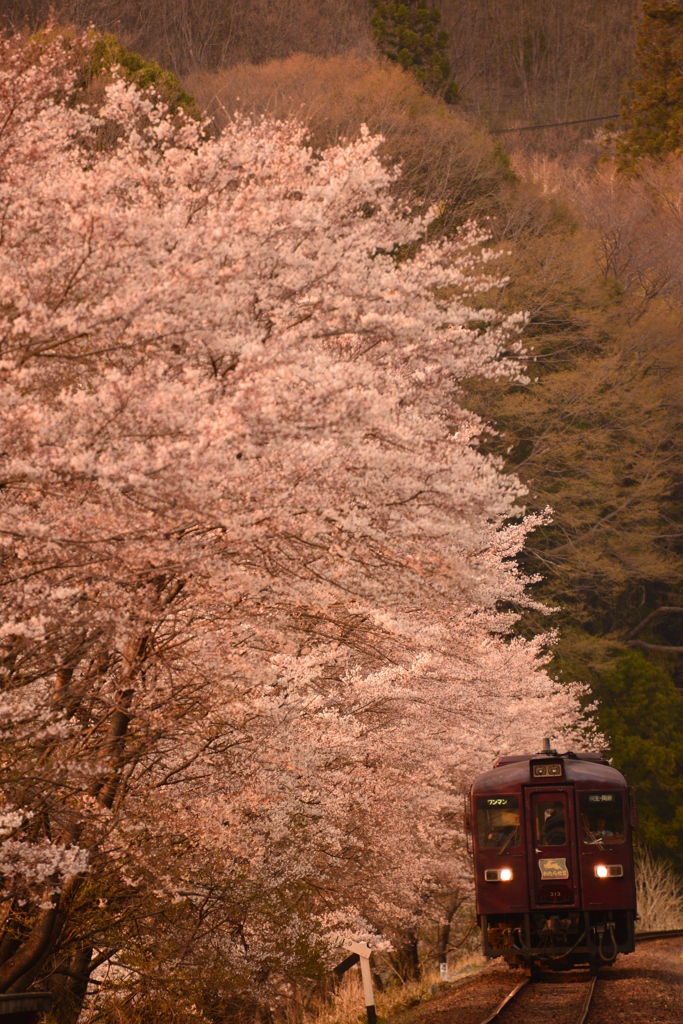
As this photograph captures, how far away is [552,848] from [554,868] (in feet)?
0.66

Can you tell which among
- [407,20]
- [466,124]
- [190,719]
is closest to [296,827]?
[190,719]

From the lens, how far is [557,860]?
12719mm

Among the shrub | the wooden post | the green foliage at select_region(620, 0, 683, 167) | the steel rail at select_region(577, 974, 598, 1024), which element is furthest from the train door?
the green foliage at select_region(620, 0, 683, 167)

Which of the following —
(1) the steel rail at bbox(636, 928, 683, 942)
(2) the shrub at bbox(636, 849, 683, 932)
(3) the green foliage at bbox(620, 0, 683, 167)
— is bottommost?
(2) the shrub at bbox(636, 849, 683, 932)

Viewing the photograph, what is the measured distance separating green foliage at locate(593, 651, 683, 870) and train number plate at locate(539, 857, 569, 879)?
20.7 metres

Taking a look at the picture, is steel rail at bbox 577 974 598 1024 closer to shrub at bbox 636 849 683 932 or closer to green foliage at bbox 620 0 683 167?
shrub at bbox 636 849 683 932

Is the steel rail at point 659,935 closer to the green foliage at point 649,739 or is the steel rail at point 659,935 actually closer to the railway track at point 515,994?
the railway track at point 515,994

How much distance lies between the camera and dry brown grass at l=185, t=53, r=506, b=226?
118 ft

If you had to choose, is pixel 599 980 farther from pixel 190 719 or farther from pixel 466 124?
pixel 466 124

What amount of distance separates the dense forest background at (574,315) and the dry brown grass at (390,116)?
0.08 m

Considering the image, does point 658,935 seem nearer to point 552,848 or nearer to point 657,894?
point 657,894

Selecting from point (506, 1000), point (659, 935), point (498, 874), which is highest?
point (498, 874)

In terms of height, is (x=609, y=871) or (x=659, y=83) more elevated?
(x=659, y=83)

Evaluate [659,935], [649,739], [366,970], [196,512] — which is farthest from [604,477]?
[196,512]
